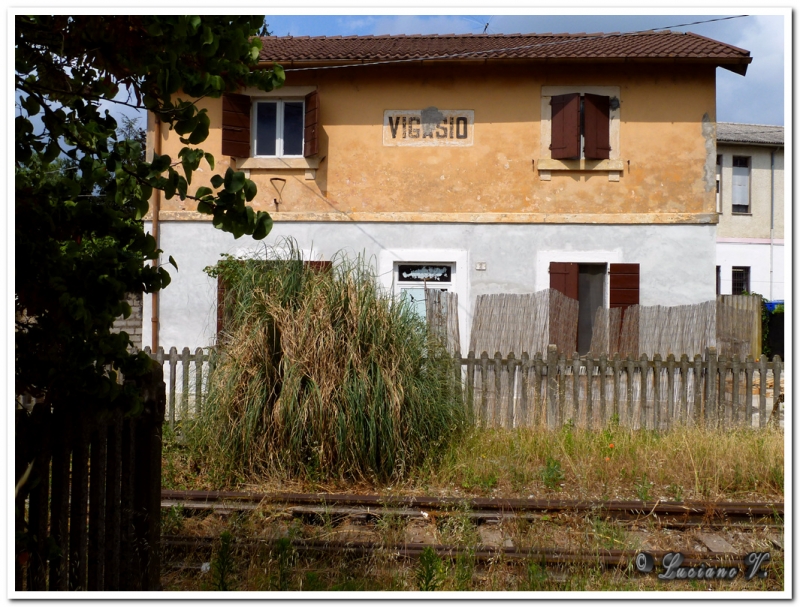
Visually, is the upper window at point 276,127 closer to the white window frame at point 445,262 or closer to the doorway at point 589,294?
the white window frame at point 445,262

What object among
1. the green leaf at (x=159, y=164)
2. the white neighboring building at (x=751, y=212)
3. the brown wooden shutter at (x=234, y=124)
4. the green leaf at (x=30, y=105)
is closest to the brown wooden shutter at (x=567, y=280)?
the brown wooden shutter at (x=234, y=124)

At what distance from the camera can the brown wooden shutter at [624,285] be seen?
11938 millimetres

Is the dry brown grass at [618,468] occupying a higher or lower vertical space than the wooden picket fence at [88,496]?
lower

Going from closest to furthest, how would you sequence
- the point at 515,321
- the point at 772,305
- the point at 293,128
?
the point at 515,321
the point at 293,128
the point at 772,305

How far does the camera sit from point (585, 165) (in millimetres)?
12078

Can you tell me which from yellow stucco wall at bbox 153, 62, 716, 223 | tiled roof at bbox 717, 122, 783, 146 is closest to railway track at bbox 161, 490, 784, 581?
yellow stucco wall at bbox 153, 62, 716, 223

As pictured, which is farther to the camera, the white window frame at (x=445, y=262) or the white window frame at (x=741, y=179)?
the white window frame at (x=741, y=179)

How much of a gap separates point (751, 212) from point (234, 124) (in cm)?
2063

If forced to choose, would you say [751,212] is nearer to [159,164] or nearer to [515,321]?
[515,321]

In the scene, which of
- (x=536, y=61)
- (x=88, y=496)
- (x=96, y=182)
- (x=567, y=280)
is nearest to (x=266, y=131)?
(x=536, y=61)

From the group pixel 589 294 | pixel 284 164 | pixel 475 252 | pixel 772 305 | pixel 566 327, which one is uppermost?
pixel 284 164

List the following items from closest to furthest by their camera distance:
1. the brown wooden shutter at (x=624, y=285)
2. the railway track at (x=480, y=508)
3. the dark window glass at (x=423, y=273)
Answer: the railway track at (x=480, y=508), the brown wooden shutter at (x=624, y=285), the dark window glass at (x=423, y=273)

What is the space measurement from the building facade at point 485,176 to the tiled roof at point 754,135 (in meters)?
14.1

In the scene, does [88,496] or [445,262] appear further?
[445,262]
